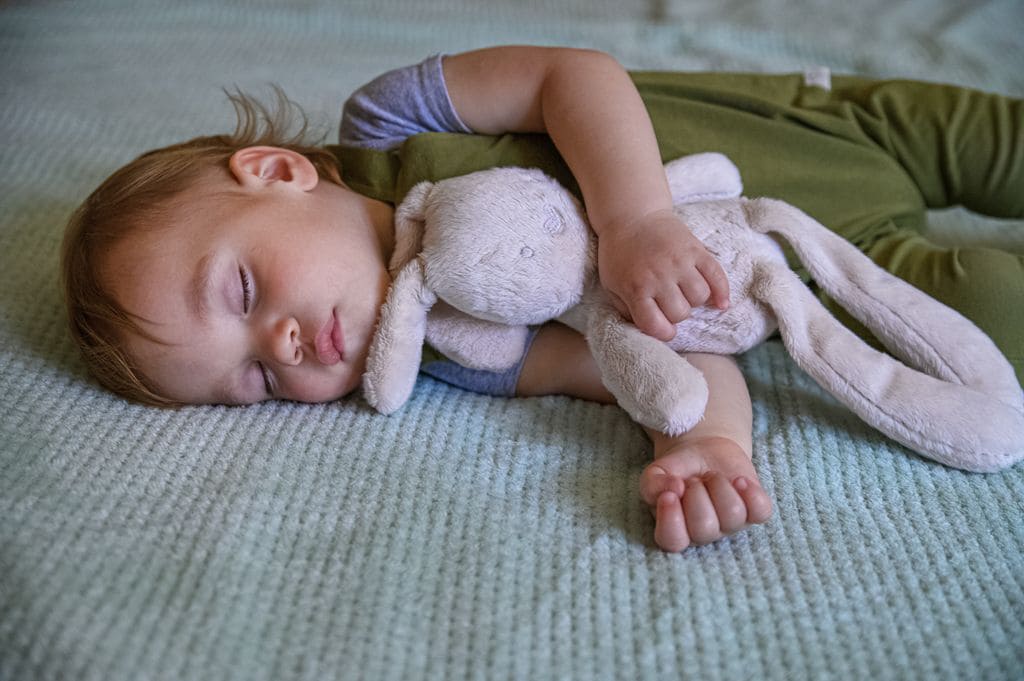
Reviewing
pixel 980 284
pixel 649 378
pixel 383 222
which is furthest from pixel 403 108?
pixel 980 284

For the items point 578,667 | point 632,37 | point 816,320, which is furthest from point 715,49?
point 578,667

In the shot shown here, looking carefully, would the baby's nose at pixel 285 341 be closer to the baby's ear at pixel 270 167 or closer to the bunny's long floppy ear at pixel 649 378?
the baby's ear at pixel 270 167

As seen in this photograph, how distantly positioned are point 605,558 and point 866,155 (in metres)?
0.73

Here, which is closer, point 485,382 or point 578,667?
point 578,667

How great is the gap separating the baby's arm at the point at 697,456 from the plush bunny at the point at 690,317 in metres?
0.03

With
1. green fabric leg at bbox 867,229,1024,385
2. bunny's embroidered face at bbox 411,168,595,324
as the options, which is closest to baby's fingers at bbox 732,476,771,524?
bunny's embroidered face at bbox 411,168,595,324

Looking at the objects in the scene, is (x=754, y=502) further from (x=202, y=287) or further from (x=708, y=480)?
(x=202, y=287)

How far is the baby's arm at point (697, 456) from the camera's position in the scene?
0.76m

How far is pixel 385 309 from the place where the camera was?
3.07ft

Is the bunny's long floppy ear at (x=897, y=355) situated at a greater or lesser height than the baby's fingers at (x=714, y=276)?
lesser

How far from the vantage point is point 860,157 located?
1.18 metres

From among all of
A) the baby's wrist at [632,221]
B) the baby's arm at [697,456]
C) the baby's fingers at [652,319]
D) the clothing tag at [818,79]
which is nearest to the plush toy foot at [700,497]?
the baby's arm at [697,456]

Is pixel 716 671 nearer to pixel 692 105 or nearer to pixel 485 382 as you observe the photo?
pixel 485 382

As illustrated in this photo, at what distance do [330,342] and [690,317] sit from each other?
38 centimetres
